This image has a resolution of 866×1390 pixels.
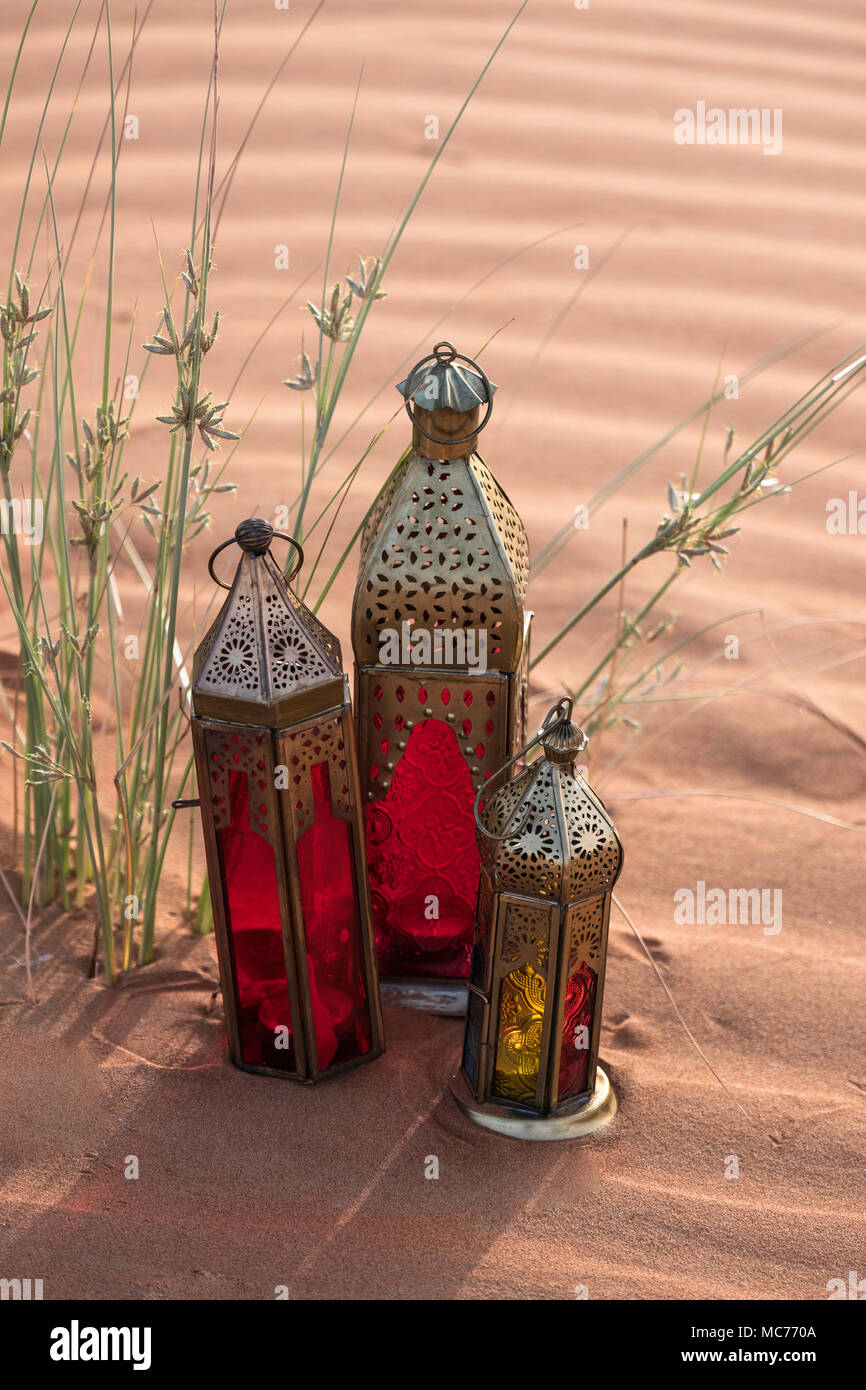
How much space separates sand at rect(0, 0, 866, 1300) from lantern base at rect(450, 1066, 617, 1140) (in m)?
0.02

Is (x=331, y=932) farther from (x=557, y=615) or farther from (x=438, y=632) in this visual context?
(x=557, y=615)

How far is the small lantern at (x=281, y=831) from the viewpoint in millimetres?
1529

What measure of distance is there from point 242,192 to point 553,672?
2.63 m

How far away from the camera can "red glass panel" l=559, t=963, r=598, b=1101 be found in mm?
1679

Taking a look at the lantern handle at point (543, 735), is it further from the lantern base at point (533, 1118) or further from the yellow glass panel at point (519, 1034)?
the lantern base at point (533, 1118)

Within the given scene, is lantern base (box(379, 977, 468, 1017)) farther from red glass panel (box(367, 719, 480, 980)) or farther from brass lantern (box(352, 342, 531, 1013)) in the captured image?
brass lantern (box(352, 342, 531, 1013))

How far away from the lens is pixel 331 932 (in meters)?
1.72

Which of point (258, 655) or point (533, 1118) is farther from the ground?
point (258, 655)

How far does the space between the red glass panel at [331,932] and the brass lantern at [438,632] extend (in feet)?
0.55

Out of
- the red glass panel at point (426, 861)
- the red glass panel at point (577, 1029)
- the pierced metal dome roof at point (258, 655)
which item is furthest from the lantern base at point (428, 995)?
the pierced metal dome roof at point (258, 655)

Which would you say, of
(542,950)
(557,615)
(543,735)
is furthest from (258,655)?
(557,615)

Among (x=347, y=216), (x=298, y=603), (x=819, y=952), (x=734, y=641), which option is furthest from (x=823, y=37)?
(x=298, y=603)

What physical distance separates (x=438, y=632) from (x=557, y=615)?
1.44 meters

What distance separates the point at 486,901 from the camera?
5.45 feet
